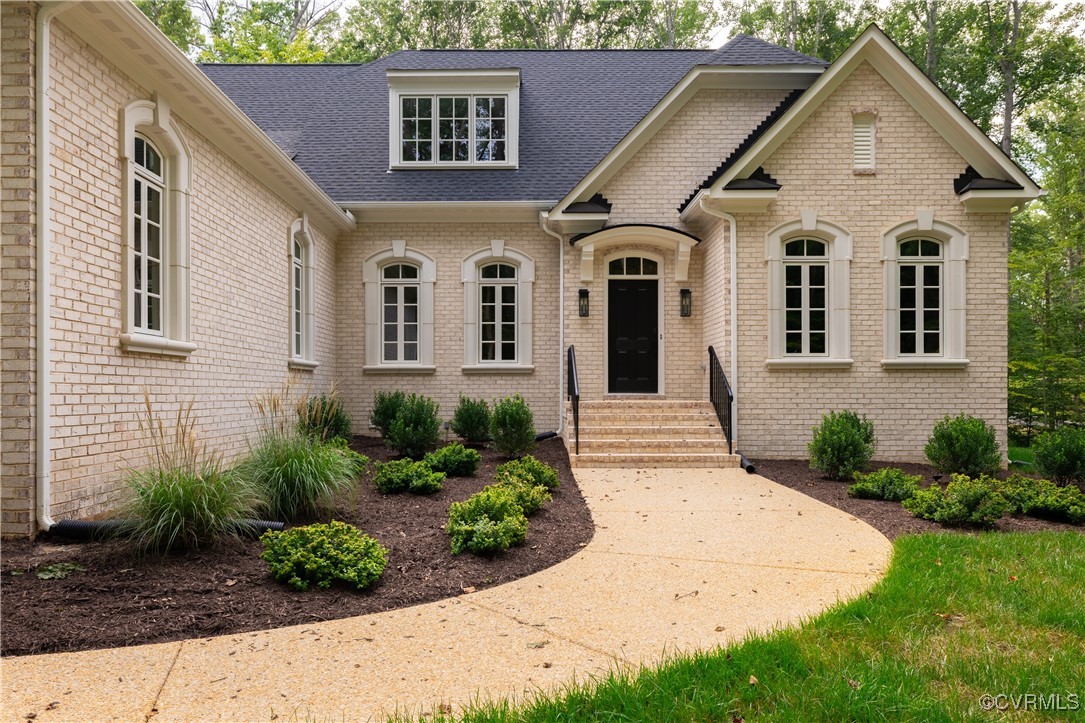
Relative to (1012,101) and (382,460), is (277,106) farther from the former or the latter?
(1012,101)

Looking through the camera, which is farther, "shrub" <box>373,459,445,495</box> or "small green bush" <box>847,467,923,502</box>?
"small green bush" <box>847,467,923,502</box>

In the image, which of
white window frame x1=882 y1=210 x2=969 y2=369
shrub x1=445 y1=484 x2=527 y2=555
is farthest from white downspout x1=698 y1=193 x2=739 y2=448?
shrub x1=445 y1=484 x2=527 y2=555

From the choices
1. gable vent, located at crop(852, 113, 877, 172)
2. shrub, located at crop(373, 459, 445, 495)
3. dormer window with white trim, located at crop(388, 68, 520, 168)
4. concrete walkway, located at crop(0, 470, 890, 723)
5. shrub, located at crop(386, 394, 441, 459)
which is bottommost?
concrete walkway, located at crop(0, 470, 890, 723)

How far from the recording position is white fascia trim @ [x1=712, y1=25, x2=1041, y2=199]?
34.6 feet

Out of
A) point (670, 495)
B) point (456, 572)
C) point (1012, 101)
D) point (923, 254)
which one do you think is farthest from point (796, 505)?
point (1012, 101)

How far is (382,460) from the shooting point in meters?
10.1

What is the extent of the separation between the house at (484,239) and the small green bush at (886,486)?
2.99 meters

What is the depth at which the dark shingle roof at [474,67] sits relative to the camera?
43.4 feet

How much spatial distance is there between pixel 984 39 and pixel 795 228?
16967mm

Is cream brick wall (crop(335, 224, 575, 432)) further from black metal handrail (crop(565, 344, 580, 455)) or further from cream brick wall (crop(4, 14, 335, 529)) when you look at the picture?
cream brick wall (crop(4, 14, 335, 529))

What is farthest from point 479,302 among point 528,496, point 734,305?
point 528,496

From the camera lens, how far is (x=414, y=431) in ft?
32.7

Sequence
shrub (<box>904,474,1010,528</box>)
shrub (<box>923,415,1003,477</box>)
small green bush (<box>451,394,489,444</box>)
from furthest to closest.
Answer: small green bush (<box>451,394,489,444</box>)
shrub (<box>923,415,1003,477</box>)
shrub (<box>904,474,1010,528</box>)

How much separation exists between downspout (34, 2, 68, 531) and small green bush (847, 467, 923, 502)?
311 inches
